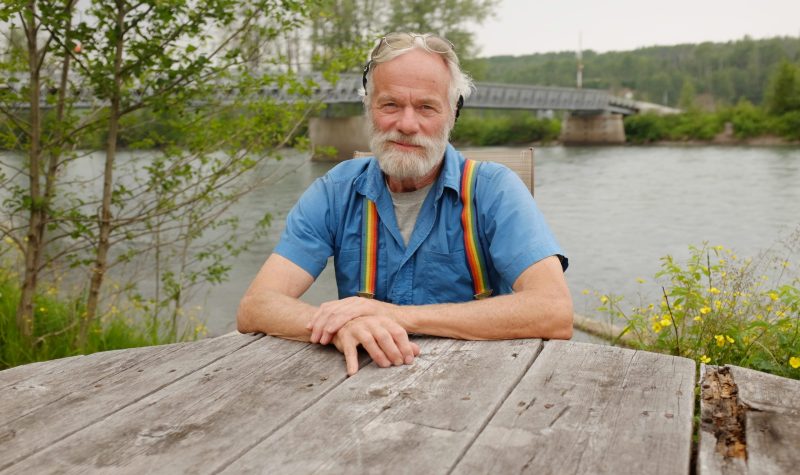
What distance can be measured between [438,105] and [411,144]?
14cm

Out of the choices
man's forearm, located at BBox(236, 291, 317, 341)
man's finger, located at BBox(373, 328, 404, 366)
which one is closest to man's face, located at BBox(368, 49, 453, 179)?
man's forearm, located at BBox(236, 291, 317, 341)

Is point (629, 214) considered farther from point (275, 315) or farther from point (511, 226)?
point (275, 315)

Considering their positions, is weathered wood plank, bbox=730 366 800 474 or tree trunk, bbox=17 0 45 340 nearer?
weathered wood plank, bbox=730 366 800 474

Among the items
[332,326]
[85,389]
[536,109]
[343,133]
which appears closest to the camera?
[85,389]

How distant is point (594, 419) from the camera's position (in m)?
1.28

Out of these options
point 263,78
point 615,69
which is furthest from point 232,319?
point 615,69

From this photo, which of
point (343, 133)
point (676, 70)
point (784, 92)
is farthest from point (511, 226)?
point (676, 70)

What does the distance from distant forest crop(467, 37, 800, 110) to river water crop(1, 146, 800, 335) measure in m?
54.8

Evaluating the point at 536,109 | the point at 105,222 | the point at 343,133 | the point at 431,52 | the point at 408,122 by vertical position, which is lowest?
the point at 343,133

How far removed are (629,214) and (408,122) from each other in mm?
15747

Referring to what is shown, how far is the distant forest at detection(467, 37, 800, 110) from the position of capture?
91.1 m

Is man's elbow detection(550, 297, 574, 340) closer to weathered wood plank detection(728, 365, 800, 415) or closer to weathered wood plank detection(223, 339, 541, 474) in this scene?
weathered wood plank detection(223, 339, 541, 474)

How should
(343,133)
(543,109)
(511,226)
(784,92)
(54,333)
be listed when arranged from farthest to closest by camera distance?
1. (543,109)
2. (784,92)
3. (343,133)
4. (54,333)
5. (511,226)

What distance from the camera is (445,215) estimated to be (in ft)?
7.67
